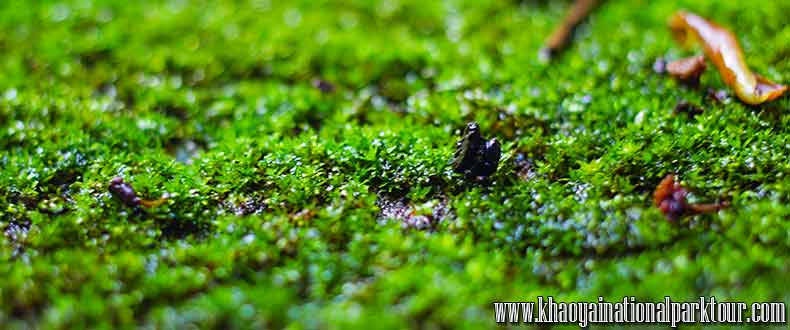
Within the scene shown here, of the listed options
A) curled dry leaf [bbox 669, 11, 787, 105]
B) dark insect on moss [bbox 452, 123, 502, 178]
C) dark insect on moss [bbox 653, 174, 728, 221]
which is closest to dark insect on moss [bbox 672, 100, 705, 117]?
curled dry leaf [bbox 669, 11, 787, 105]

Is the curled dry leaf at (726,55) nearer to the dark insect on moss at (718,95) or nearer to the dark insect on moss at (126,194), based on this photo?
the dark insect on moss at (718,95)

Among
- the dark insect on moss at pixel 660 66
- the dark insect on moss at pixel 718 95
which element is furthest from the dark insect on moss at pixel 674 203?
the dark insect on moss at pixel 660 66

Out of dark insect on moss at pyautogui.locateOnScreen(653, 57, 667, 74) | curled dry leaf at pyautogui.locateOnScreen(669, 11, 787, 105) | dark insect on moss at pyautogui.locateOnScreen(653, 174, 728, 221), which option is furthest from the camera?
dark insect on moss at pyautogui.locateOnScreen(653, 57, 667, 74)

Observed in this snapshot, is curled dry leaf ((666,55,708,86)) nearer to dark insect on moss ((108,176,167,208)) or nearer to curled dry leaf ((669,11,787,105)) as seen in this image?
curled dry leaf ((669,11,787,105))

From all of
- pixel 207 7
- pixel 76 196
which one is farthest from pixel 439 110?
pixel 207 7

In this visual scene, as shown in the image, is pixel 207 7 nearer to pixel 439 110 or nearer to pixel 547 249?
pixel 439 110

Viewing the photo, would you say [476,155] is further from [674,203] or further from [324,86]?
[324,86]
